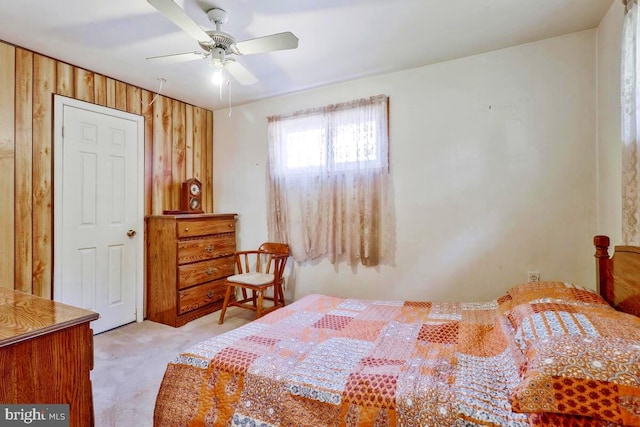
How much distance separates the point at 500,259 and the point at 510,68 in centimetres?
157

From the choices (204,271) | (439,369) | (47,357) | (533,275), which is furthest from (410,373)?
(204,271)

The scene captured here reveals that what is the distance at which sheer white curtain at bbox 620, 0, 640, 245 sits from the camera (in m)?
1.56

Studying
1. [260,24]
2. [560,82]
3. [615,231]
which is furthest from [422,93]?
[615,231]

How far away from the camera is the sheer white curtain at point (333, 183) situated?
121 inches

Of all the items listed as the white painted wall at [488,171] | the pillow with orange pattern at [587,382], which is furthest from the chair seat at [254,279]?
the pillow with orange pattern at [587,382]

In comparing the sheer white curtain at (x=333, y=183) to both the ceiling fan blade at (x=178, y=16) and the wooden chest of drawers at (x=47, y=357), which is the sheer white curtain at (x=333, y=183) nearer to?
the ceiling fan blade at (x=178, y=16)

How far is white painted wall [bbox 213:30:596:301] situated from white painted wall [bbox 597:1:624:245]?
0.30ft

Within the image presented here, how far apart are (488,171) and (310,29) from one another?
5.95ft

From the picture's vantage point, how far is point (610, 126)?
2.11 m

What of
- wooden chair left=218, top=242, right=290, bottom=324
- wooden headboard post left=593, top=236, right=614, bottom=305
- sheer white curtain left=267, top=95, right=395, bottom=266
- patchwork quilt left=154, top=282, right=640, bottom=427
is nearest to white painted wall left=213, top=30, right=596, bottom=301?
sheer white curtain left=267, top=95, right=395, bottom=266

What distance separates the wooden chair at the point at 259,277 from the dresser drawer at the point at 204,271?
0.17 m

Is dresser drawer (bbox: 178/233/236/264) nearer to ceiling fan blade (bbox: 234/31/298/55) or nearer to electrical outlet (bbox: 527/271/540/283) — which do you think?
ceiling fan blade (bbox: 234/31/298/55)

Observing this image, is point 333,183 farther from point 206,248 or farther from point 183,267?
point 183,267

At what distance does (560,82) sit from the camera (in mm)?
2449
